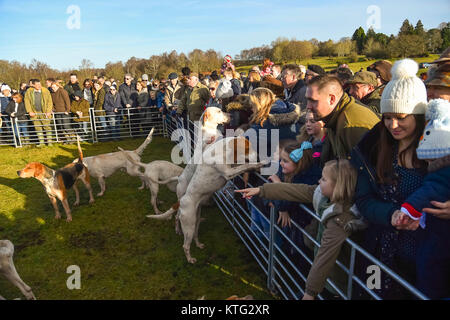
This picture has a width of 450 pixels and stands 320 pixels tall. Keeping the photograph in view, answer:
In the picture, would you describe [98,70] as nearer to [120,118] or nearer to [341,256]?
[120,118]

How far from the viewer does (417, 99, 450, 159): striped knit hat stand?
172 cm

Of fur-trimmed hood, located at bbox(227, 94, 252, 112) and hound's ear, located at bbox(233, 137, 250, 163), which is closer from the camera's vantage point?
hound's ear, located at bbox(233, 137, 250, 163)

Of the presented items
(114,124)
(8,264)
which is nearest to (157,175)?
(8,264)

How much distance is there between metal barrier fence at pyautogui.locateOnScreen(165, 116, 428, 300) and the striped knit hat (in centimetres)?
74

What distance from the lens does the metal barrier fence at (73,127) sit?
11.3 meters

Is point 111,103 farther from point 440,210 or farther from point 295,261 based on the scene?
point 440,210

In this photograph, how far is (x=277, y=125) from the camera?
373cm

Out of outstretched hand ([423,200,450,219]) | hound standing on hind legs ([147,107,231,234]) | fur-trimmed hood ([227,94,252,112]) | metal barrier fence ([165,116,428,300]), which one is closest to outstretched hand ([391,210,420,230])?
outstretched hand ([423,200,450,219])

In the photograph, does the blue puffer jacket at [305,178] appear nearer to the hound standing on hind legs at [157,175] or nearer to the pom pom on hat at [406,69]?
the pom pom on hat at [406,69]

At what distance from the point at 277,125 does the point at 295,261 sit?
1748mm

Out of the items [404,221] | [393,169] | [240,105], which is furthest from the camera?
[240,105]

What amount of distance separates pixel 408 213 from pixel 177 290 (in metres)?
3.12

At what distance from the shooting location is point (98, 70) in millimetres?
30031

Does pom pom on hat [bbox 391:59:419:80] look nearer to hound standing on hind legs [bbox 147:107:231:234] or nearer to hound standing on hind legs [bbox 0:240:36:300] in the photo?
hound standing on hind legs [bbox 147:107:231:234]
